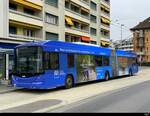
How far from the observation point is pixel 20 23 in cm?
3591

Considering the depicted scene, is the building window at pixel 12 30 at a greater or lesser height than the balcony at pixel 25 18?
lesser

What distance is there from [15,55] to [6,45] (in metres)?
9.14

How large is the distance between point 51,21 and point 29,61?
86.9 feet

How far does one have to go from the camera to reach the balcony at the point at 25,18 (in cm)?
3422

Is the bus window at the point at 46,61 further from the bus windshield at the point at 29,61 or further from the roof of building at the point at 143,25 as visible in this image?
the roof of building at the point at 143,25

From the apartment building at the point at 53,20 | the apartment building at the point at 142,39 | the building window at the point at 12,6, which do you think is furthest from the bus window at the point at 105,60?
the apartment building at the point at 142,39

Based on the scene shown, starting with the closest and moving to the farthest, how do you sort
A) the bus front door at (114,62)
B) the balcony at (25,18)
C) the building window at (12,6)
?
the bus front door at (114,62) → the balcony at (25,18) → the building window at (12,6)

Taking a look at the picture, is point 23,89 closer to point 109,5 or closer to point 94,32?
point 94,32

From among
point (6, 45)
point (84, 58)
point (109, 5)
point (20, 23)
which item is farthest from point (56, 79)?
point (109, 5)

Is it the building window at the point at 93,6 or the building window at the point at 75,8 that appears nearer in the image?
the building window at the point at 75,8

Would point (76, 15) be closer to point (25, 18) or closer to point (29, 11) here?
point (29, 11)

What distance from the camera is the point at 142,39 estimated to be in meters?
103

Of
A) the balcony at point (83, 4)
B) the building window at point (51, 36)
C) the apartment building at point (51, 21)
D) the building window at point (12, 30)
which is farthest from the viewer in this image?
the balcony at point (83, 4)

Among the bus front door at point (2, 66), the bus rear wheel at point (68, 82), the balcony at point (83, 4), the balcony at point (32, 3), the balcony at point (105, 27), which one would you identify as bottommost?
the bus rear wheel at point (68, 82)
